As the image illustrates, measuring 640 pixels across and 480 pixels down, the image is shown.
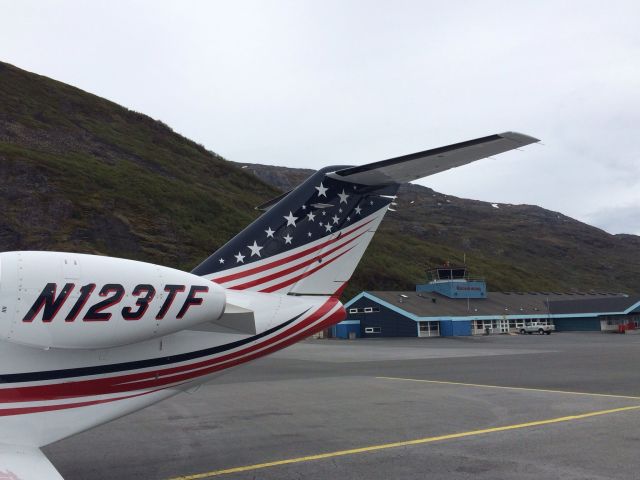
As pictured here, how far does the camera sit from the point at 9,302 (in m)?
5.21

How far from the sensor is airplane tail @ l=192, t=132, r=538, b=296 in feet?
26.0

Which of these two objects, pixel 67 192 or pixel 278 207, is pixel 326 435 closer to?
pixel 278 207

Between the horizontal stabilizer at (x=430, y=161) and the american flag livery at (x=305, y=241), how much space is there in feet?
1.01

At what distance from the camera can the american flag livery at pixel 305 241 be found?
A: 7.97 m

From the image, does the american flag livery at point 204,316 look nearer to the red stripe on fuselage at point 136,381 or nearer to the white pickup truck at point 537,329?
the red stripe on fuselage at point 136,381

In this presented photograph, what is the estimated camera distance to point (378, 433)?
428 inches

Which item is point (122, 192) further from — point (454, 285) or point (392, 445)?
point (392, 445)

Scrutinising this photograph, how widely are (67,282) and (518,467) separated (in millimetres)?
7008

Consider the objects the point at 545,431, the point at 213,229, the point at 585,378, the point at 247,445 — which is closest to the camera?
the point at 247,445

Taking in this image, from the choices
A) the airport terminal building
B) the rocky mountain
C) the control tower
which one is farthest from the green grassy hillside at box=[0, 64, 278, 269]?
the control tower

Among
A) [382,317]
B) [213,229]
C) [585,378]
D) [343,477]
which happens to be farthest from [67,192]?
[343,477]

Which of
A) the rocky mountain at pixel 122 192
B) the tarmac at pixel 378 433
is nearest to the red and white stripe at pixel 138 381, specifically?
the tarmac at pixel 378 433

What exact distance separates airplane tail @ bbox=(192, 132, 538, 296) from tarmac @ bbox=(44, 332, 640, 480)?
2.32 m

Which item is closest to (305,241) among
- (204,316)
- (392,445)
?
(204,316)
